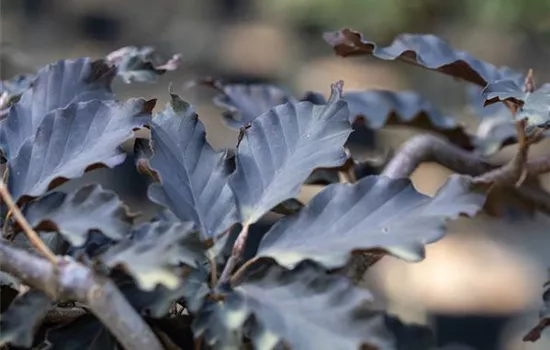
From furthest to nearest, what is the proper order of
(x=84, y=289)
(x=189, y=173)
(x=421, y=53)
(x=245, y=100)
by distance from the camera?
1. (x=245, y=100)
2. (x=421, y=53)
3. (x=189, y=173)
4. (x=84, y=289)

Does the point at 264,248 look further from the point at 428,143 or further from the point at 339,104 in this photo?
the point at 428,143

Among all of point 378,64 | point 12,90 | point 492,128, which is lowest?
point 378,64

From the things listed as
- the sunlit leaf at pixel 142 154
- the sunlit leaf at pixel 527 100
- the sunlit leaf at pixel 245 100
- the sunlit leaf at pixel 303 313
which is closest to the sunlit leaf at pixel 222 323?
the sunlit leaf at pixel 303 313

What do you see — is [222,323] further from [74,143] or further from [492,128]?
[492,128]

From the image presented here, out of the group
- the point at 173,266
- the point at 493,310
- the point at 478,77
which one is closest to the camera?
the point at 173,266

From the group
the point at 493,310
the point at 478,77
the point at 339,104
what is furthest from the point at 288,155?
the point at 493,310

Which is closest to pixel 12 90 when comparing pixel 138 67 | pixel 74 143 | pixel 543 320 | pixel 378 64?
pixel 138 67

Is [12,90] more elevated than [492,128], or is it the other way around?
[12,90]
